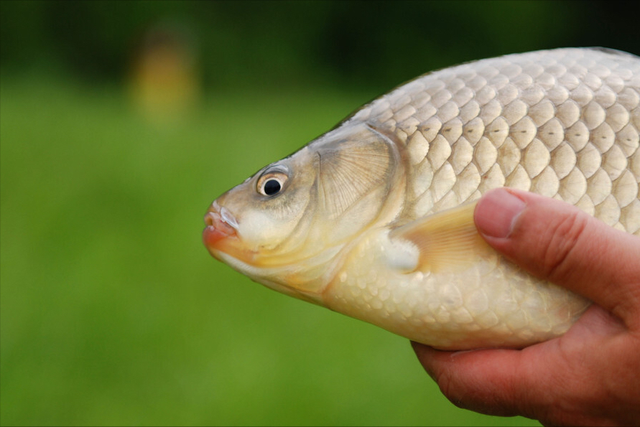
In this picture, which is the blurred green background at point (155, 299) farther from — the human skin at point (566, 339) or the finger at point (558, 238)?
the finger at point (558, 238)

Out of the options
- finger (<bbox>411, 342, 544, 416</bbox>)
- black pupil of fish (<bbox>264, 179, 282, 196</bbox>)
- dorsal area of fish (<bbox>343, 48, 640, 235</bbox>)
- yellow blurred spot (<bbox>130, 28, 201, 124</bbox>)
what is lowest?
yellow blurred spot (<bbox>130, 28, 201, 124</bbox>)

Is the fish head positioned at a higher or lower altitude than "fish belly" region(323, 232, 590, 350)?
higher

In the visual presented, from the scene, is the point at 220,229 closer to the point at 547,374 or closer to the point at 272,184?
the point at 272,184

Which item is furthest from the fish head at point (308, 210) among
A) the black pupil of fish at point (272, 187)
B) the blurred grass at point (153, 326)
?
the blurred grass at point (153, 326)

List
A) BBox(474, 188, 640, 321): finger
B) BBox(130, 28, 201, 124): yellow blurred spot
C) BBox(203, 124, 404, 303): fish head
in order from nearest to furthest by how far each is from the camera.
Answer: BBox(474, 188, 640, 321): finger, BBox(203, 124, 404, 303): fish head, BBox(130, 28, 201, 124): yellow blurred spot

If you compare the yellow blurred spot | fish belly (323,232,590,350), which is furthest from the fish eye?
the yellow blurred spot

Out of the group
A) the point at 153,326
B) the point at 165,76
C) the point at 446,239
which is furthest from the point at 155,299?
the point at 165,76

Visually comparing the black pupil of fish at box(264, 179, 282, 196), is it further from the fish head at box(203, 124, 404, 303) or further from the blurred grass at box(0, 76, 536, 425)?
the blurred grass at box(0, 76, 536, 425)

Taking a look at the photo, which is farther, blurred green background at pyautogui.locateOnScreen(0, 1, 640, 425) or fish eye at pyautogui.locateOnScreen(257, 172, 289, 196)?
blurred green background at pyautogui.locateOnScreen(0, 1, 640, 425)
